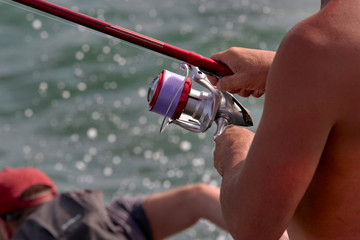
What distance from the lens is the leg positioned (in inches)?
137

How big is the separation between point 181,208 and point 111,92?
2.37 metres

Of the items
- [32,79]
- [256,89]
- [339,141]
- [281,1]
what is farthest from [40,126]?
[339,141]

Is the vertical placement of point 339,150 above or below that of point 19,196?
above

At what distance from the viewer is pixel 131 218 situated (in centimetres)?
341

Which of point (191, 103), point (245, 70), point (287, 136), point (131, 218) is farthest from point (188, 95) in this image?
point (131, 218)

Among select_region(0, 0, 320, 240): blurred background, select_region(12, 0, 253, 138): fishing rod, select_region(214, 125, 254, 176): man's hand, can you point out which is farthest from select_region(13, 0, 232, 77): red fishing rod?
select_region(0, 0, 320, 240): blurred background

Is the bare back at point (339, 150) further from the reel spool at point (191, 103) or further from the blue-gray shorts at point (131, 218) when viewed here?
the blue-gray shorts at point (131, 218)

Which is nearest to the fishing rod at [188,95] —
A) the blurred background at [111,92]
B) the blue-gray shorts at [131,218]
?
the blue-gray shorts at [131,218]

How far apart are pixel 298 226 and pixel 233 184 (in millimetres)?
207

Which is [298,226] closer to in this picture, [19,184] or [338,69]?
[338,69]

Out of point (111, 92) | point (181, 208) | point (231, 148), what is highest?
point (231, 148)

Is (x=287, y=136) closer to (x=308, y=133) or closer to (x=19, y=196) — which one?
(x=308, y=133)

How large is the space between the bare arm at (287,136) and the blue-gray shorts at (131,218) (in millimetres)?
2025

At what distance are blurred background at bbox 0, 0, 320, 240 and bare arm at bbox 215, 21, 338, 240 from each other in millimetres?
3003
